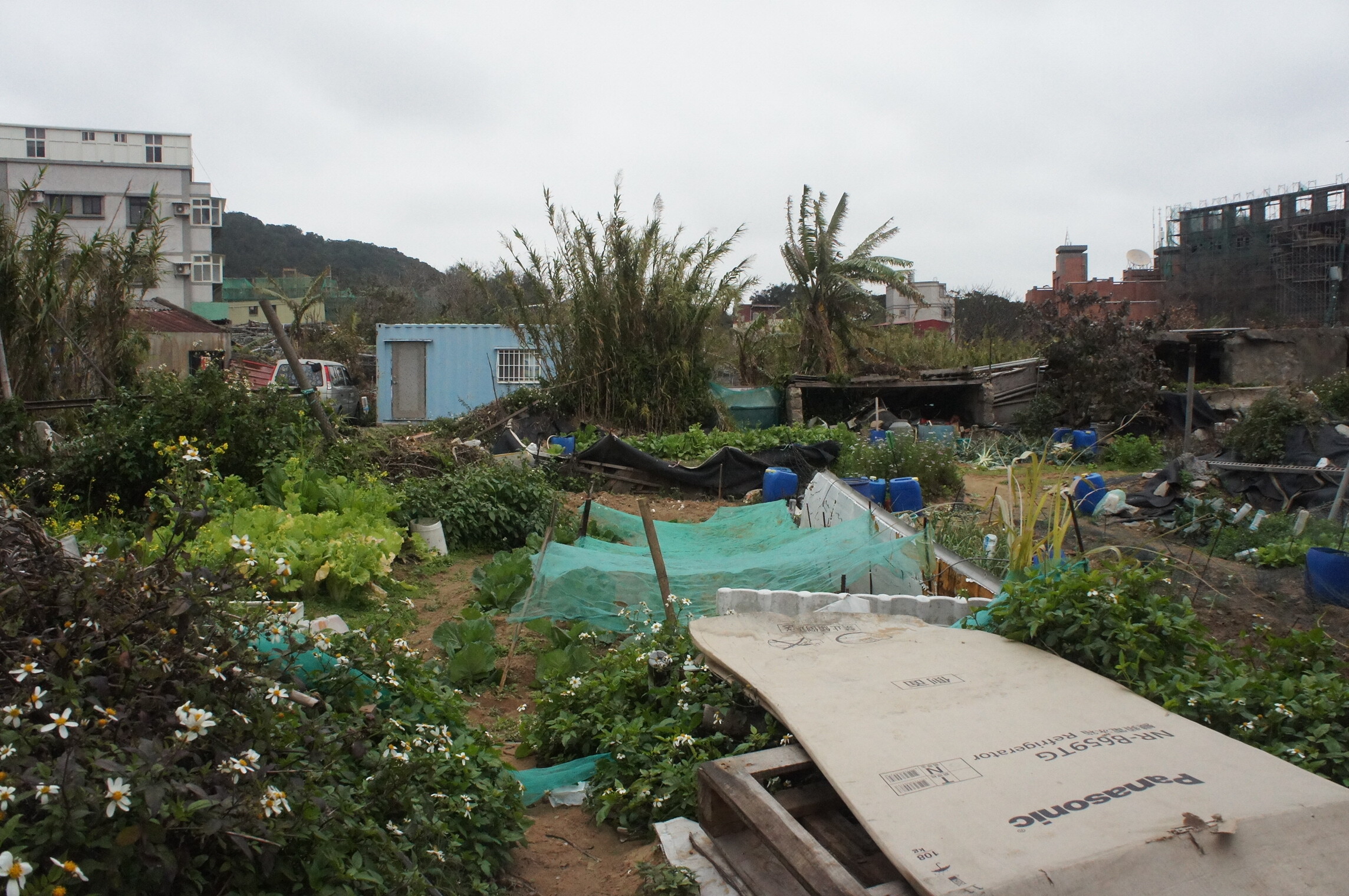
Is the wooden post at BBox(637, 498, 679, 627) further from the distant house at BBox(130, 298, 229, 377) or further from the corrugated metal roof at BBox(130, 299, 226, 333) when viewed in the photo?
the corrugated metal roof at BBox(130, 299, 226, 333)

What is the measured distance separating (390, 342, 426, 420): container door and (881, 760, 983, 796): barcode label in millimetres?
19028

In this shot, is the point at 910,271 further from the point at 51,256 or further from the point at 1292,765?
the point at 1292,765

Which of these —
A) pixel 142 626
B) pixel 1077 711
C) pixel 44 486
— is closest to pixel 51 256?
pixel 44 486

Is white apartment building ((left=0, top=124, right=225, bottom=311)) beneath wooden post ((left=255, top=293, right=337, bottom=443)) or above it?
above

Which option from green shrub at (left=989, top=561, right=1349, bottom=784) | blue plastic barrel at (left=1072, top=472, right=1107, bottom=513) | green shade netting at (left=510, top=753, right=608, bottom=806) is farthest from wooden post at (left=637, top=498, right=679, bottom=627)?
blue plastic barrel at (left=1072, top=472, right=1107, bottom=513)

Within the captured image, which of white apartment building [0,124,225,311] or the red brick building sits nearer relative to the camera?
the red brick building

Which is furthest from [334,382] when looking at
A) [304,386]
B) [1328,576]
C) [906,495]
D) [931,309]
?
[931,309]

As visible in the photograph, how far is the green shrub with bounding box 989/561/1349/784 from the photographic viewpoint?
9.75 ft

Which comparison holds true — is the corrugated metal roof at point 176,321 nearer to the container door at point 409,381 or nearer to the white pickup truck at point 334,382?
the white pickup truck at point 334,382

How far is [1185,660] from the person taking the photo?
340cm

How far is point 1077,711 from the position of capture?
9.49 feet

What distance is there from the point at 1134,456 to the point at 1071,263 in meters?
20.9

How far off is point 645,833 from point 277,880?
1.55m

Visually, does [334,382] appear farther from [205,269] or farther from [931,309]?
[931,309]
